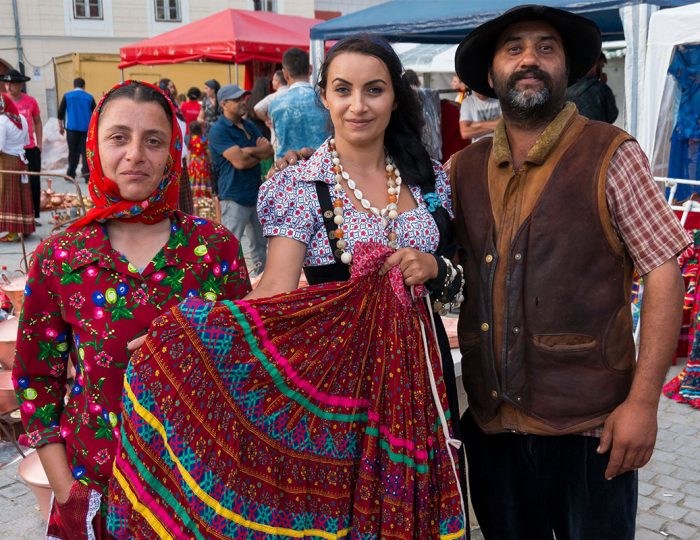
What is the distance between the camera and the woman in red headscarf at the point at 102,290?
71.8 inches

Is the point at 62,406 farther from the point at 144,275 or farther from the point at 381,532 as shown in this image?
the point at 381,532

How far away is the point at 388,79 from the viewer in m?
2.10

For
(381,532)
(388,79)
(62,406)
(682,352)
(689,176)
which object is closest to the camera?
(381,532)

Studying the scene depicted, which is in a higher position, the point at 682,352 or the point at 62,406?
the point at 62,406

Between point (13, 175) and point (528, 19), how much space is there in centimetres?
858

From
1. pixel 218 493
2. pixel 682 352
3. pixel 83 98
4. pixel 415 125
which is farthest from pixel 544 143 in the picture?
pixel 83 98

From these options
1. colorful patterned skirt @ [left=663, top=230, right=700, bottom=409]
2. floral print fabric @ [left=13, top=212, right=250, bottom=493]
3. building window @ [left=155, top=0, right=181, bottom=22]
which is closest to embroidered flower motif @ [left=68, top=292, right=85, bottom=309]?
floral print fabric @ [left=13, top=212, right=250, bottom=493]

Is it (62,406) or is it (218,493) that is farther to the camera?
(62,406)

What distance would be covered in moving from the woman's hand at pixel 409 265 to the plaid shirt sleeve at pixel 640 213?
0.57m

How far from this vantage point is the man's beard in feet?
6.93

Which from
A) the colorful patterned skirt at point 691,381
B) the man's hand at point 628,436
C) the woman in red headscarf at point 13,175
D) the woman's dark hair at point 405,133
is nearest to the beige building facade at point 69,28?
the woman in red headscarf at point 13,175

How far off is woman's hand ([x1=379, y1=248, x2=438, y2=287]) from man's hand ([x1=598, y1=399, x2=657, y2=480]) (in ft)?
2.24

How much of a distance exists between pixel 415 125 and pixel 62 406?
4.27ft

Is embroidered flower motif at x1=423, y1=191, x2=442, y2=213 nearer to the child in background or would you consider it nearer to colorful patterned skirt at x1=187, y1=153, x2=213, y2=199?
the child in background
